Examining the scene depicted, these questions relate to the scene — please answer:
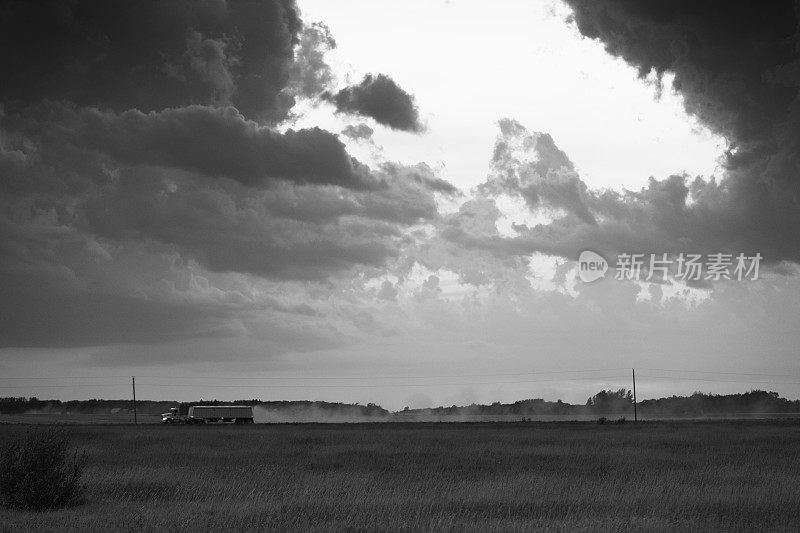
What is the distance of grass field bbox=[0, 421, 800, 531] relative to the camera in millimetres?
20328

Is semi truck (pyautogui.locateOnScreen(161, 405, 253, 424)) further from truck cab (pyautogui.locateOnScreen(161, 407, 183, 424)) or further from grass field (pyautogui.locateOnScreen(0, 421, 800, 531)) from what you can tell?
grass field (pyautogui.locateOnScreen(0, 421, 800, 531))

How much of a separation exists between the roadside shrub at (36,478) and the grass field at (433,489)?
80 cm

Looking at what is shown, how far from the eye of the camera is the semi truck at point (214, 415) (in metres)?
122

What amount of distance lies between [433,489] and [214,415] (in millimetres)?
101716

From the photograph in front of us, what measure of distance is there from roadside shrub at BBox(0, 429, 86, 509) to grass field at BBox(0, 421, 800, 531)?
80 cm

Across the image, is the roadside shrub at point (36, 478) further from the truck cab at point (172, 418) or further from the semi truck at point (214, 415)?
the semi truck at point (214, 415)

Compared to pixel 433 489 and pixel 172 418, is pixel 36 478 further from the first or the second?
pixel 172 418

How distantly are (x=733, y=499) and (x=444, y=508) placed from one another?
9549mm

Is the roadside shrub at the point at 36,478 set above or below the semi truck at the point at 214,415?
above

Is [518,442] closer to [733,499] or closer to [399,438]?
[399,438]

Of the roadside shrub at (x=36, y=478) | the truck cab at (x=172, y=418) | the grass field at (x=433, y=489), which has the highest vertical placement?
the roadside shrub at (x=36, y=478)

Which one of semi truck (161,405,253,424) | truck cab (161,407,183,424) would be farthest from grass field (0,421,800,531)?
semi truck (161,405,253,424)

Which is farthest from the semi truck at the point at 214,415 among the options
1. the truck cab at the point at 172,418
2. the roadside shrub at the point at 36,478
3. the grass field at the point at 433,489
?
the roadside shrub at the point at 36,478

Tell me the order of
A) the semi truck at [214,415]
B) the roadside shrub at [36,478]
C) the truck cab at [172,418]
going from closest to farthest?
1. the roadside shrub at [36,478]
2. the truck cab at [172,418]
3. the semi truck at [214,415]
